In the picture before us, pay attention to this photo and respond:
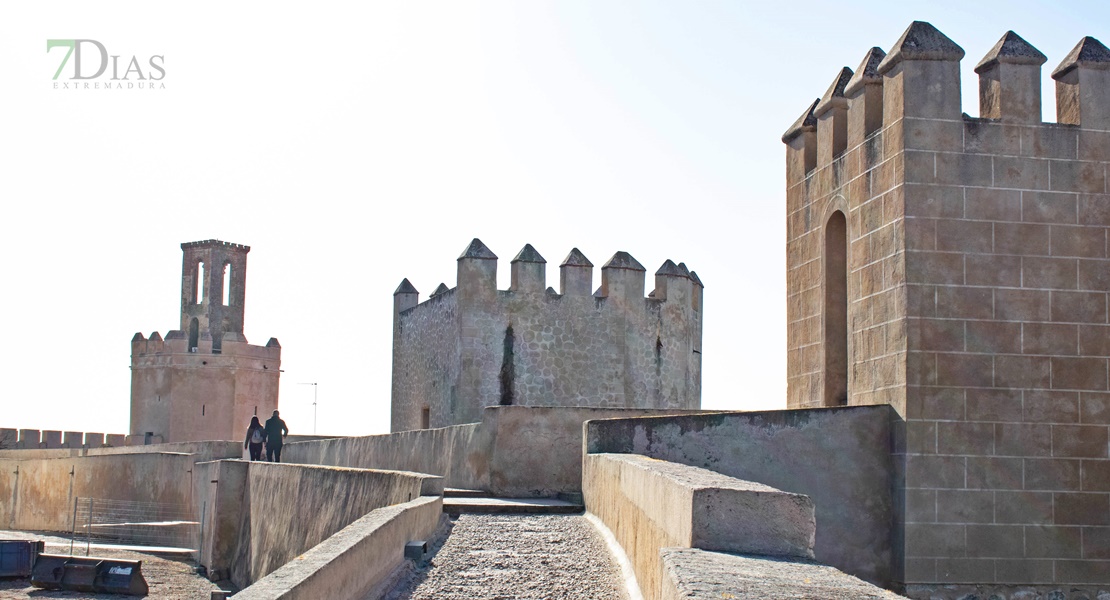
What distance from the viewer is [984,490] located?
11.5 meters

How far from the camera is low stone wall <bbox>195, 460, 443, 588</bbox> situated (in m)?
12.7

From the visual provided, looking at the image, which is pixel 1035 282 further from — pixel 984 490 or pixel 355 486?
pixel 355 486

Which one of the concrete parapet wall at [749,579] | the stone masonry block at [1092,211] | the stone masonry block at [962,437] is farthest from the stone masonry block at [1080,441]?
the concrete parapet wall at [749,579]

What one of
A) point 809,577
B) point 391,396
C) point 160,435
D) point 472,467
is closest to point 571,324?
point 391,396

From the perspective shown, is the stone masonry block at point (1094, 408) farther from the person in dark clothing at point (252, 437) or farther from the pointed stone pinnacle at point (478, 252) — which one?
the person in dark clothing at point (252, 437)

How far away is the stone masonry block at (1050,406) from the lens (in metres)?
11.6

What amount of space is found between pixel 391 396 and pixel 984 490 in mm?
18972

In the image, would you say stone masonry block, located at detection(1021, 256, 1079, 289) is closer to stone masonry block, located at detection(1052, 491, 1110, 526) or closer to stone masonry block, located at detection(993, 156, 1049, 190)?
stone masonry block, located at detection(993, 156, 1049, 190)

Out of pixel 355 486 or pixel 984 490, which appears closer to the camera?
pixel 984 490

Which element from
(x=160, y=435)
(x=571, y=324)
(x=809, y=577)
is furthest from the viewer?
(x=160, y=435)

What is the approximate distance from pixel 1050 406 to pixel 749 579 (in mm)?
7768

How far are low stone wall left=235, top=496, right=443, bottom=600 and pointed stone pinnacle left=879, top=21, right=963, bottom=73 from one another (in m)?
5.87

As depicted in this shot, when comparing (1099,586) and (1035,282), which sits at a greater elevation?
(1035,282)

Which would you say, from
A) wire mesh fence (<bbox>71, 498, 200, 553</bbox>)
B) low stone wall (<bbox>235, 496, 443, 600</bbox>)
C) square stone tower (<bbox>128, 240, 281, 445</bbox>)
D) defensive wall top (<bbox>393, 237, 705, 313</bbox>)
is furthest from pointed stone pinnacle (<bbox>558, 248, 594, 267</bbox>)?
square stone tower (<bbox>128, 240, 281, 445</bbox>)
